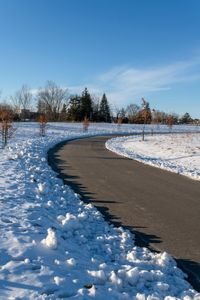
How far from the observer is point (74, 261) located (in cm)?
525

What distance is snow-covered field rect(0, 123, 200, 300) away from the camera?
4.51 metres

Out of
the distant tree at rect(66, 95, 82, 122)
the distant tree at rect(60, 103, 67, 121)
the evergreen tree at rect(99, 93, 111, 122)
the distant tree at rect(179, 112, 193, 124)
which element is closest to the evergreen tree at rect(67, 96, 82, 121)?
the distant tree at rect(66, 95, 82, 122)

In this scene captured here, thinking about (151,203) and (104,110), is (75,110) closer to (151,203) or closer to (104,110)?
(104,110)

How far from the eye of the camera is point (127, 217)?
851 cm

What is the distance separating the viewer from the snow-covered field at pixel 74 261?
14.8ft

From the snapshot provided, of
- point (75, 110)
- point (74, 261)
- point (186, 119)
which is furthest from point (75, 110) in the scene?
point (74, 261)

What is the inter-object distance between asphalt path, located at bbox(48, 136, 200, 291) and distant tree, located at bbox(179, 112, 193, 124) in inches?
5165

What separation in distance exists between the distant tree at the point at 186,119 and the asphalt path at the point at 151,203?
131 meters

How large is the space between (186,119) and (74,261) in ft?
474

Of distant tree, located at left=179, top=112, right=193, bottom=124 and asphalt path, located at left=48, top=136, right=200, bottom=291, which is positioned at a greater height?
distant tree, located at left=179, top=112, right=193, bottom=124

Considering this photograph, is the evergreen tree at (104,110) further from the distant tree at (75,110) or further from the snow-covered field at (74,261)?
the snow-covered field at (74,261)

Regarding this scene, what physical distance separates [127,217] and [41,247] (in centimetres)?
315

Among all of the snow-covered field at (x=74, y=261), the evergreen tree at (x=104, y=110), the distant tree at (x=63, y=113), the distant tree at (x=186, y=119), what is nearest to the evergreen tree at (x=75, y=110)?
the distant tree at (x=63, y=113)

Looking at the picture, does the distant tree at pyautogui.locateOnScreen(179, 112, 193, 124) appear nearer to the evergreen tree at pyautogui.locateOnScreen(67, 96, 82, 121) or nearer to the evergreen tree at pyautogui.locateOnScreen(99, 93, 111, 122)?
the evergreen tree at pyautogui.locateOnScreen(99, 93, 111, 122)
